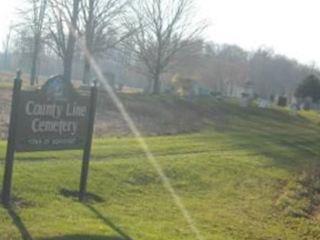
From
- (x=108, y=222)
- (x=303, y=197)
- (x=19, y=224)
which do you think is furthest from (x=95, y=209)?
(x=303, y=197)

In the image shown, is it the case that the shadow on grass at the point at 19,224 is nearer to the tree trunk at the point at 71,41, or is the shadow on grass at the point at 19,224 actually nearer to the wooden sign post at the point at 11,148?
the wooden sign post at the point at 11,148

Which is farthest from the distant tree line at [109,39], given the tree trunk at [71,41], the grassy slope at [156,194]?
the grassy slope at [156,194]

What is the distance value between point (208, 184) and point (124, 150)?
3829 mm

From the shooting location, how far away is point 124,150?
723 inches

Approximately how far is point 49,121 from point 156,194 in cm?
299

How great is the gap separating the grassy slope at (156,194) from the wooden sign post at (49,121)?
0.75m

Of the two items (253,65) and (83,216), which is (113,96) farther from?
(253,65)

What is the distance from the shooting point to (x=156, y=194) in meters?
13.0

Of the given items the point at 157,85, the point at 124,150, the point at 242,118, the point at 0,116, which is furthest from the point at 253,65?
the point at 124,150

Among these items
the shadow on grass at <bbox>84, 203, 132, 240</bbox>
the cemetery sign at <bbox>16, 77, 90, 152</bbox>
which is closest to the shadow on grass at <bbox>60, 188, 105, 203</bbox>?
the shadow on grass at <bbox>84, 203, 132, 240</bbox>

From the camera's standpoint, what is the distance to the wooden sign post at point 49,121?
10227 millimetres

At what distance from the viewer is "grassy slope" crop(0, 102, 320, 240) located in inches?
376

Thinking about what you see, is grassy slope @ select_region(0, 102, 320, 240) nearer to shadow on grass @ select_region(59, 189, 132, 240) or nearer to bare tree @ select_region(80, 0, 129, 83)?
shadow on grass @ select_region(59, 189, 132, 240)

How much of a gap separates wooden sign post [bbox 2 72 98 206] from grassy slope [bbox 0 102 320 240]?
2.47ft
